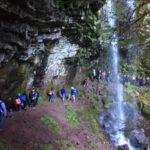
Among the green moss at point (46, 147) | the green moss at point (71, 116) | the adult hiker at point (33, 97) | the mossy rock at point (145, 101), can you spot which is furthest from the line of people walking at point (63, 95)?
the mossy rock at point (145, 101)

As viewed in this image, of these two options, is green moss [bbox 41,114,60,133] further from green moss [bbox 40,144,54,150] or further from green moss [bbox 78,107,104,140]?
green moss [bbox 78,107,104,140]

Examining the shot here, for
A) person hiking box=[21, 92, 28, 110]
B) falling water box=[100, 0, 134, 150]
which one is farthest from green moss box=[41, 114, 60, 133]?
falling water box=[100, 0, 134, 150]

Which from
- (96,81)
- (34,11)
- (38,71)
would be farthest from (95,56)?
(34,11)

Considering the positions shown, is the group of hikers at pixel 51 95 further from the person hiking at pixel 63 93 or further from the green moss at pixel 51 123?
the green moss at pixel 51 123

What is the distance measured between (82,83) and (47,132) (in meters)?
10.3

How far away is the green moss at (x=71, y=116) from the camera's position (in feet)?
80.0

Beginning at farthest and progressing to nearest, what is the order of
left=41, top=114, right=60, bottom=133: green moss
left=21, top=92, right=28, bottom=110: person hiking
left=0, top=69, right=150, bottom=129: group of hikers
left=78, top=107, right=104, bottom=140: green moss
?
1. left=78, top=107, right=104, bottom=140: green moss
2. left=41, top=114, right=60, bottom=133: green moss
3. left=21, top=92, right=28, bottom=110: person hiking
4. left=0, top=69, right=150, bottom=129: group of hikers

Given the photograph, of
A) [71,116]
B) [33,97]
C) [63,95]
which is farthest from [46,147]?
[63,95]

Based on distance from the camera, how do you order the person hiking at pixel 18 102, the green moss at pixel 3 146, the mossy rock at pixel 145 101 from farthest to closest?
the mossy rock at pixel 145 101
the person hiking at pixel 18 102
the green moss at pixel 3 146

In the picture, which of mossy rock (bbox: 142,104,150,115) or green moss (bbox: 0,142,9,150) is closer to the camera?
green moss (bbox: 0,142,9,150)

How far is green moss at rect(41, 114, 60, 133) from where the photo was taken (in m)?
21.8

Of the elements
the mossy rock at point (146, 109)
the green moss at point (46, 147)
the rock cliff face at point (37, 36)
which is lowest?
the green moss at point (46, 147)

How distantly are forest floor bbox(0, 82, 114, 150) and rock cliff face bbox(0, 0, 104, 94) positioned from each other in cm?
230

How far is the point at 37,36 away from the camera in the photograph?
805 inches
